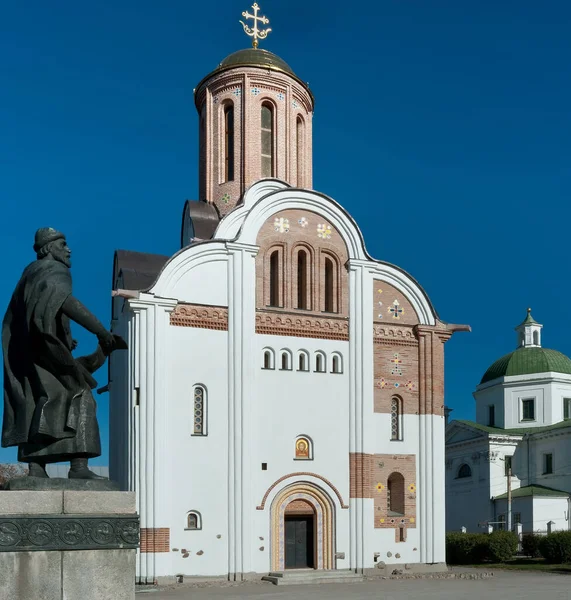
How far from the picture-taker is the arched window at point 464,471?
47.1m

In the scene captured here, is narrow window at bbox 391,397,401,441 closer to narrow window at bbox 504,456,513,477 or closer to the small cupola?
narrow window at bbox 504,456,513,477

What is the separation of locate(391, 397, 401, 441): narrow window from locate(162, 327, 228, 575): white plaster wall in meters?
5.15

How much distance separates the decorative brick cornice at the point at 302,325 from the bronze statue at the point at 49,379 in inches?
743

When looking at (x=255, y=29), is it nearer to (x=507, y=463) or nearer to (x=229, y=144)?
(x=229, y=144)

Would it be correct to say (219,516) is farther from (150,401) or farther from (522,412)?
(522,412)

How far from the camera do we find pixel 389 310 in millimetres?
26594

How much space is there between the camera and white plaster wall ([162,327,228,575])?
22688 mm

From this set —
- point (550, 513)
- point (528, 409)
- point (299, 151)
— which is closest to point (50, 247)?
point (299, 151)

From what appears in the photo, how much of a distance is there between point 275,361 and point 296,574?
5540 mm

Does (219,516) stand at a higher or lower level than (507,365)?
lower

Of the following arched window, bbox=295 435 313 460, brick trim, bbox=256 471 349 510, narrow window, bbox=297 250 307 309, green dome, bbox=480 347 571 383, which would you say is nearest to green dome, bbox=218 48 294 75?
narrow window, bbox=297 250 307 309

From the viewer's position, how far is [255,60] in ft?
93.2

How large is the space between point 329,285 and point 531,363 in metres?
25.3

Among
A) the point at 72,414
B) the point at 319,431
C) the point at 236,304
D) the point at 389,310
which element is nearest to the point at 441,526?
the point at 319,431
